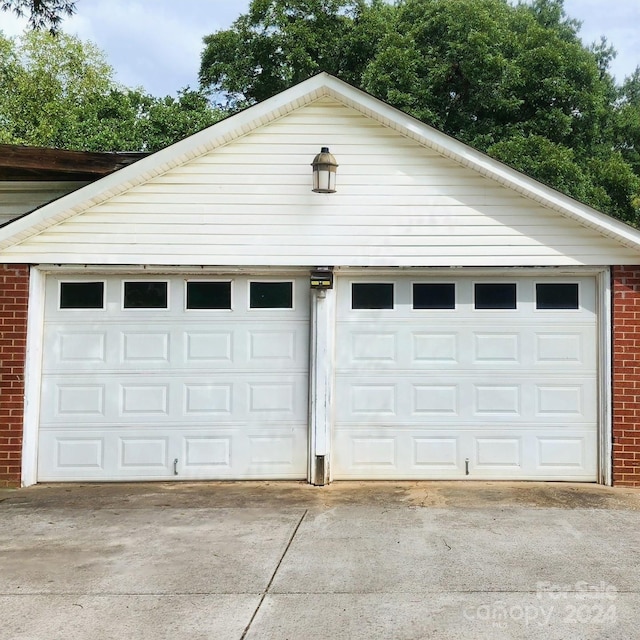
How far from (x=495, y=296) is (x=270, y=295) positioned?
8.64ft

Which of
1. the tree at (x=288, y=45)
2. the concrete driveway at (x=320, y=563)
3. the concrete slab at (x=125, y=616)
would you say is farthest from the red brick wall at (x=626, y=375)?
the tree at (x=288, y=45)

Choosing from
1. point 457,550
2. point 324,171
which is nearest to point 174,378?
point 324,171

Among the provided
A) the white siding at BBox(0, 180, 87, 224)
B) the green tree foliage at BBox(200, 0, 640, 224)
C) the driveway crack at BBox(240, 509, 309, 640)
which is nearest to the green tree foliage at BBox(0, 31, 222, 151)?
the green tree foliage at BBox(200, 0, 640, 224)

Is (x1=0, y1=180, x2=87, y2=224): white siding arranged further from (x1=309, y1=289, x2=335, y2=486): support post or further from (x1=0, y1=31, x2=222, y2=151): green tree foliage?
(x1=0, y1=31, x2=222, y2=151): green tree foliage

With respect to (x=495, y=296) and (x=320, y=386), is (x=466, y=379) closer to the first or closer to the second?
(x=495, y=296)

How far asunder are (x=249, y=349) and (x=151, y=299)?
129 cm

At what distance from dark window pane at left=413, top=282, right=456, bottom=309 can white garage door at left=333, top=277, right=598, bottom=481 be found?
1 centimetres

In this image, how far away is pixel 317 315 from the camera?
6.80 metres

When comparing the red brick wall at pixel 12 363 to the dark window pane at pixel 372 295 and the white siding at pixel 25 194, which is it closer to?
the white siding at pixel 25 194

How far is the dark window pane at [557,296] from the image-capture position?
695 centimetres

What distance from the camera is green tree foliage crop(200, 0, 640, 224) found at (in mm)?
17453

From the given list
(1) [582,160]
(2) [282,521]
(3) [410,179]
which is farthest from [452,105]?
(2) [282,521]

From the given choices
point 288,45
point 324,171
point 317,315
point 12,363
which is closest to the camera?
point 324,171

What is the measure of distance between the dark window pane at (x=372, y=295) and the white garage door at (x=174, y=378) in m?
0.59
